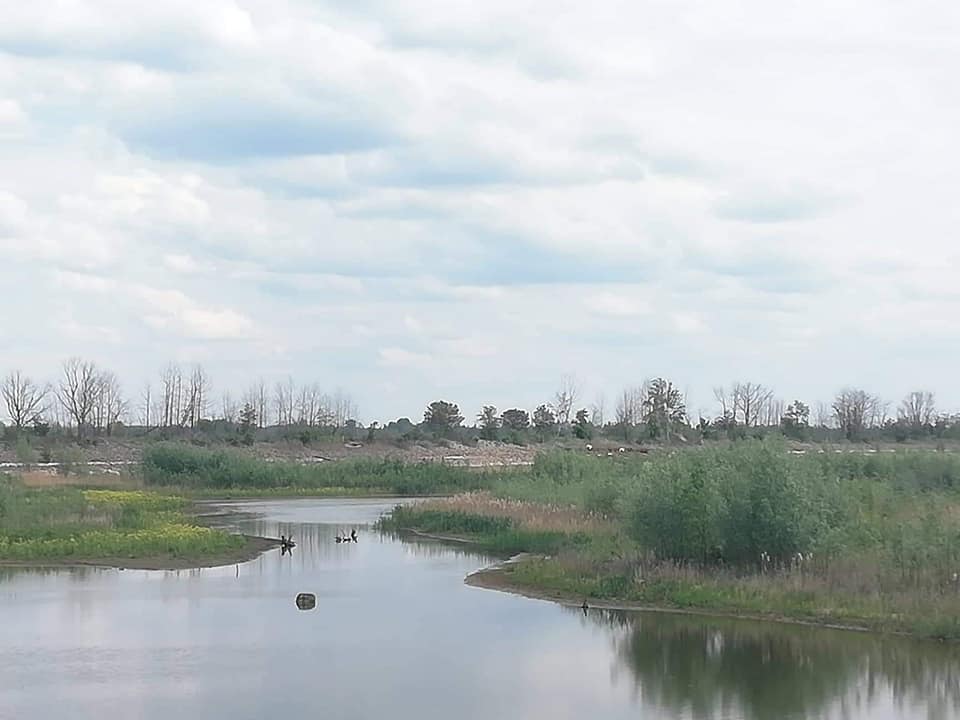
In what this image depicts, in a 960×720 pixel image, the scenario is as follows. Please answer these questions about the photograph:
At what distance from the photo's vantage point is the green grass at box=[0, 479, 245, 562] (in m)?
36.6

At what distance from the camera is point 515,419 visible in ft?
422

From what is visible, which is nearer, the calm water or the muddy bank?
the calm water

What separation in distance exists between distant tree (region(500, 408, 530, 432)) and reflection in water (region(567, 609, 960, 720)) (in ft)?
328

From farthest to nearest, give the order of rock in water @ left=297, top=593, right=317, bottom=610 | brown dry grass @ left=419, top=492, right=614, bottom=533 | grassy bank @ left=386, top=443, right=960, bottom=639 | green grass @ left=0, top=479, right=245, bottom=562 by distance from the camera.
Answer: brown dry grass @ left=419, top=492, right=614, bottom=533 → green grass @ left=0, top=479, right=245, bottom=562 → rock in water @ left=297, top=593, right=317, bottom=610 → grassy bank @ left=386, top=443, right=960, bottom=639

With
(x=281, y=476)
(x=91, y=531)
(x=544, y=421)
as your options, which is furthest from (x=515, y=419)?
(x=91, y=531)

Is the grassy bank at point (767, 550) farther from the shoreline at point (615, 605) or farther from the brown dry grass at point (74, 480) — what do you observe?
the brown dry grass at point (74, 480)

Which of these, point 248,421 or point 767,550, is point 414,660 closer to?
→ point 767,550

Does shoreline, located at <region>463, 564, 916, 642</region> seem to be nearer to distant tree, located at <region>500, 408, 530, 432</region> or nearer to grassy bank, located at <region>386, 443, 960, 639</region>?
grassy bank, located at <region>386, 443, 960, 639</region>

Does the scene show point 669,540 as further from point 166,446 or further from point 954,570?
point 166,446

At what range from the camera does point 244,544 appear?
39.5 meters

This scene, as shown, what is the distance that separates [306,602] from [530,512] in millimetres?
16606

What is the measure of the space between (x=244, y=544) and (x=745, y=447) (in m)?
16.8

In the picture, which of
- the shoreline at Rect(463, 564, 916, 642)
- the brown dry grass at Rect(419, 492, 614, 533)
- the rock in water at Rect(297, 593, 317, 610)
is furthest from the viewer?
the brown dry grass at Rect(419, 492, 614, 533)

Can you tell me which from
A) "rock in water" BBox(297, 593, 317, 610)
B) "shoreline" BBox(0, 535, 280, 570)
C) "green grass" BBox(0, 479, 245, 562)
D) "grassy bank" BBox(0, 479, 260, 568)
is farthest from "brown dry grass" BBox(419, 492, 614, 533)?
"rock in water" BBox(297, 593, 317, 610)
